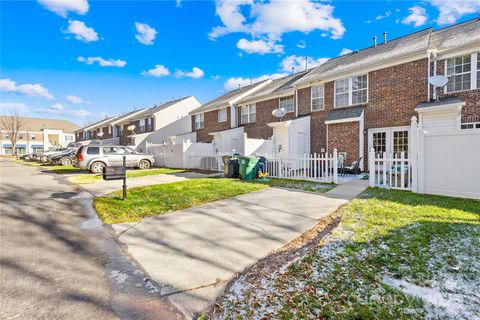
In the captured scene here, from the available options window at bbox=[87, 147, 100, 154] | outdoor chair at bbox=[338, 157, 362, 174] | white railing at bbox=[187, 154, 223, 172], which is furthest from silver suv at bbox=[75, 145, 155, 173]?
outdoor chair at bbox=[338, 157, 362, 174]

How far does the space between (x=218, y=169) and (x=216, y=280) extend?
12428mm

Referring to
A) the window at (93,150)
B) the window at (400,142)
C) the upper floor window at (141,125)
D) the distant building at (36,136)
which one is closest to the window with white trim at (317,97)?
the window at (400,142)

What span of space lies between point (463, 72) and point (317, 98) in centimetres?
703

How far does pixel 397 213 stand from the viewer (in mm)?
5512

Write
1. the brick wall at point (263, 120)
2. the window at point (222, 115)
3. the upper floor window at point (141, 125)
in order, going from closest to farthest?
the brick wall at point (263, 120)
the window at point (222, 115)
the upper floor window at point (141, 125)

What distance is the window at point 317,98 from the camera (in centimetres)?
1592

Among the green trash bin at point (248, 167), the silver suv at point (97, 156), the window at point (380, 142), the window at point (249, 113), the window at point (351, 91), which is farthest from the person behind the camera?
the window at point (249, 113)

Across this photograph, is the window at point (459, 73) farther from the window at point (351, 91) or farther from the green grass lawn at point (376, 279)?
the green grass lawn at point (376, 279)

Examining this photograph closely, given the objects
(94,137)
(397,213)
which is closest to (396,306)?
(397,213)

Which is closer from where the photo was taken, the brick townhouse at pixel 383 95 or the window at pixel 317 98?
the brick townhouse at pixel 383 95

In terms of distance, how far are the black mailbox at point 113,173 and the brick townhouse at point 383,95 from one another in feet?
32.7

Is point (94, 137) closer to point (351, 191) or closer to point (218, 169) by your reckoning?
point (218, 169)

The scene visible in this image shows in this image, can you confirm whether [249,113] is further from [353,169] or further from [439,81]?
[439,81]

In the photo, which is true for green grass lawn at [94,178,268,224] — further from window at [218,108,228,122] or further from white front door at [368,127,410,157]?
window at [218,108,228,122]
